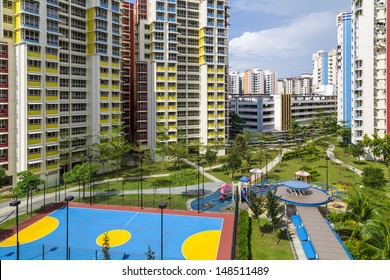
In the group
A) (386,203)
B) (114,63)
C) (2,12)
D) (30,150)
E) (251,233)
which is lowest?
(251,233)

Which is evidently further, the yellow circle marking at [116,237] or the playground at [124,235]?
the yellow circle marking at [116,237]

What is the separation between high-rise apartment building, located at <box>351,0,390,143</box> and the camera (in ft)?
213

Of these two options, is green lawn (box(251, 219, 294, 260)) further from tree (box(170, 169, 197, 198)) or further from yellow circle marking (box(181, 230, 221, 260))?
tree (box(170, 169, 197, 198))

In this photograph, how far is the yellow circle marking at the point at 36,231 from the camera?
3027 cm

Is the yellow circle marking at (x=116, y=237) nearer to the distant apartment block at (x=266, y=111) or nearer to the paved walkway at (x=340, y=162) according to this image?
the paved walkway at (x=340, y=162)

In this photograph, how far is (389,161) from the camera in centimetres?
5581

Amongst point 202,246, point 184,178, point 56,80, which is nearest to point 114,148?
point 56,80

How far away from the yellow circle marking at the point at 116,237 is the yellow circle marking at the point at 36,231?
18.9 ft

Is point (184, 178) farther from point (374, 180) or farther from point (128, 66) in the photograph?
point (128, 66)

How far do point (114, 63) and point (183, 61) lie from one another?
18.1 metres

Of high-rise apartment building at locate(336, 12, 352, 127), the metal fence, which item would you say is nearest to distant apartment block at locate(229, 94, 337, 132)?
high-rise apartment building at locate(336, 12, 352, 127)

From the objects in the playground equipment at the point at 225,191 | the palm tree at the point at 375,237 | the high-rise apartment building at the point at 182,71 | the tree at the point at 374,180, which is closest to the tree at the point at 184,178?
the playground equipment at the point at 225,191

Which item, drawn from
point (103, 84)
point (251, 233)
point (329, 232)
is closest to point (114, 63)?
point (103, 84)

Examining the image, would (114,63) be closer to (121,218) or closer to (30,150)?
(30,150)
